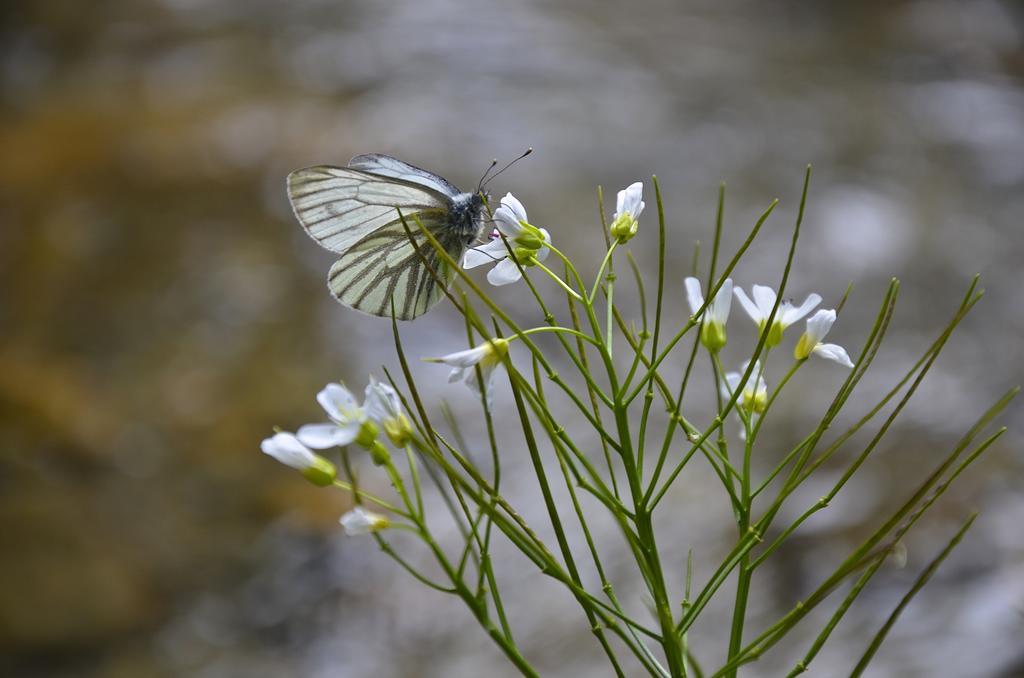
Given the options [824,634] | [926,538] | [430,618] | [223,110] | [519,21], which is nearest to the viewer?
[824,634]

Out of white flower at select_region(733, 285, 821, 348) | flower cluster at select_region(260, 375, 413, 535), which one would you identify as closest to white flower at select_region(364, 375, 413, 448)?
flower cluster at select_region(260, 375, 413, 535)

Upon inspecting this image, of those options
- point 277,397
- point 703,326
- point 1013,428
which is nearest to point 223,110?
point 277,397

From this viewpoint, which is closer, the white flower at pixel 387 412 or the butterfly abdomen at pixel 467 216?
the white flower at pixel 387 412

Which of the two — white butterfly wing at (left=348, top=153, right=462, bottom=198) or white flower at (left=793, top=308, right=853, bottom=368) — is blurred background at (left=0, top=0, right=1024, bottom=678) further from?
white butterfly wing at (left=348, top=153, right=462, bottom=198)

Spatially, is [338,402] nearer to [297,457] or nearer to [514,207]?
[297,457]

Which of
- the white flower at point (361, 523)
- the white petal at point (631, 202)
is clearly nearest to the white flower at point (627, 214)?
the white petal at point (631, 202)

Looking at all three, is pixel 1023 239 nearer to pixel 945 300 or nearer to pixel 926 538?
pixel 945 300

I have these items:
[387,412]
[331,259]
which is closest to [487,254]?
[387,412]

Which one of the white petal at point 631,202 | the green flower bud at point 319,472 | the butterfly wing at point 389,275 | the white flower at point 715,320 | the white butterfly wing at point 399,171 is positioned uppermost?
the white butterfly wing at point 399,171

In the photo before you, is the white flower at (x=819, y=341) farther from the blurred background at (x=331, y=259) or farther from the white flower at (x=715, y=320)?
the blurred background at (x=331, y=259)
